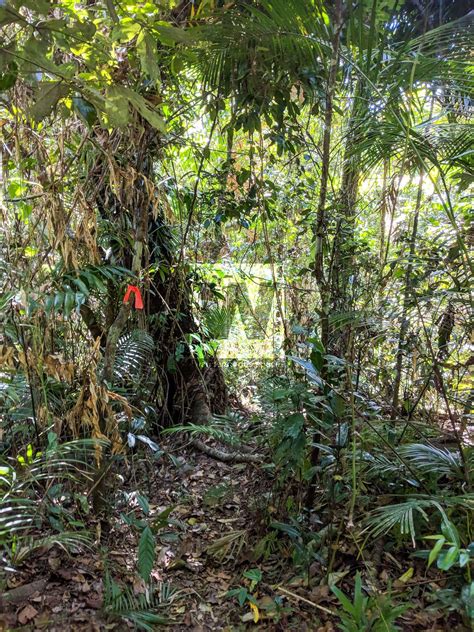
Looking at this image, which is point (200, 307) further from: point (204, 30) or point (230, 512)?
point (204, 30)

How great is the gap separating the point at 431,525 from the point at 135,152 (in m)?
2.49

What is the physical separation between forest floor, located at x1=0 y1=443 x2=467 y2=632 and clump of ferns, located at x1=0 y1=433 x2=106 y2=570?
0.39ft

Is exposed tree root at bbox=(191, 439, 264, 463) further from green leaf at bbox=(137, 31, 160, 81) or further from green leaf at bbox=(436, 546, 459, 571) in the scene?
A: green leaf at bbox=(137, 31, 160, 81)

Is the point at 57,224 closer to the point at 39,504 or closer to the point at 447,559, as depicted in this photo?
the point at 39,504

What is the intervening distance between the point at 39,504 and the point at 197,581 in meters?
0.85

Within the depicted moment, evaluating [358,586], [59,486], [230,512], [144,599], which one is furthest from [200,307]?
[358,586]

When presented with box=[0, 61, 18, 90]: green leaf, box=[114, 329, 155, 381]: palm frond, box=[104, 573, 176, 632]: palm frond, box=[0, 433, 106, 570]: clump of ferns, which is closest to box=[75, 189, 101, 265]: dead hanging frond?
box=[0, 61, 18, 90]: green leaf

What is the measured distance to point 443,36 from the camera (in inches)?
76.3

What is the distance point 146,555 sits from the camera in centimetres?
185

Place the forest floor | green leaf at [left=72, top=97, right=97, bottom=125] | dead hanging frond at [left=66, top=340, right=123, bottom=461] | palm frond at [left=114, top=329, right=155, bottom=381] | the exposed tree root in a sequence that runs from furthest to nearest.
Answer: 1. the exposed tree root
2. palm frond at [left=114, top=329, right=155, bottom=381]
3. dead hanging frond at [left=66, top=340, right=123, bottom=461]
4. the forest floor
5. green leaf at [left=72, top=97, right=97, bottom=125]

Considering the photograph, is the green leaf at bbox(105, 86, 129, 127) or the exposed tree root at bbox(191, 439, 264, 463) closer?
the green leaf at bbox(105, 86, 129, 127)

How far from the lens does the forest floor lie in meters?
1.73

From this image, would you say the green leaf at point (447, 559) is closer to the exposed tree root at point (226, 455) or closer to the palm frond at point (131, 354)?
the exposed tree root at point (226, 455)

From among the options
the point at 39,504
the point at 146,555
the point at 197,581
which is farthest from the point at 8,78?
the point at 197,581
